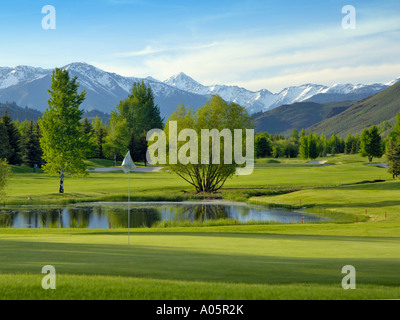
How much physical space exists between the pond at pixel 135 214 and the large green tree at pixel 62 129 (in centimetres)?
795

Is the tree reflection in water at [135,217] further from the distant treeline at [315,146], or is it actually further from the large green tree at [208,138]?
the distant treeline at [315,146]

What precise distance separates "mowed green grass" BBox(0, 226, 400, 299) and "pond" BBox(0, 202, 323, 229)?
2052cm

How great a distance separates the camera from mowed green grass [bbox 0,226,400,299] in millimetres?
10891


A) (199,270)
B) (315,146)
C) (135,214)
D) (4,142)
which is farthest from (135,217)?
(315,146)

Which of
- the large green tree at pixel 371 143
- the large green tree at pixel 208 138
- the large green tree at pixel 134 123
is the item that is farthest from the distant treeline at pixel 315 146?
the large green tree at pixel 134 123

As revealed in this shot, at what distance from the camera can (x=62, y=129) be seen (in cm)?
5631

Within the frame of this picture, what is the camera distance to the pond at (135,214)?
40.2m

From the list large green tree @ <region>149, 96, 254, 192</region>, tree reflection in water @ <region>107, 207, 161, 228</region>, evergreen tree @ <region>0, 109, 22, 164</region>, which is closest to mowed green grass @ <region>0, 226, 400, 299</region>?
tree reflection in water @ <region>107, 207, 161, 228</region>

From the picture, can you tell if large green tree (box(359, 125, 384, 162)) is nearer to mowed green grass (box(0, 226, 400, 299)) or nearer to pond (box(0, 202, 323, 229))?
pond (box(0, 202, 323, 229))

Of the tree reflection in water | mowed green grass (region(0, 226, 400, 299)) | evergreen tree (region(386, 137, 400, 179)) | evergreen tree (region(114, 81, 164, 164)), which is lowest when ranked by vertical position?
the tree reflection in water

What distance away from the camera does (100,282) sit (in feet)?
37.9

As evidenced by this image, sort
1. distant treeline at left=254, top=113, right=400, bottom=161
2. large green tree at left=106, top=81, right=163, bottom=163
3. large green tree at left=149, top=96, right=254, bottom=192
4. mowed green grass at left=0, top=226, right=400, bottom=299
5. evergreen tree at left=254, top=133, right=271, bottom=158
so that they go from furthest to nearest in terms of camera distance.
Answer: evergreen tree at left=254, top=133, right=271, bottom=158 < distant treeline at left=254, top=113, right=400, bottom=161 < large green tree at left=106, top=81, right=163, bottom=163 < large green tree at left=149, top=96, right=254, bottom=192 < mowed green grass at left=0, top=226, right=400, bottom=299

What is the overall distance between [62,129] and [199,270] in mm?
47059
